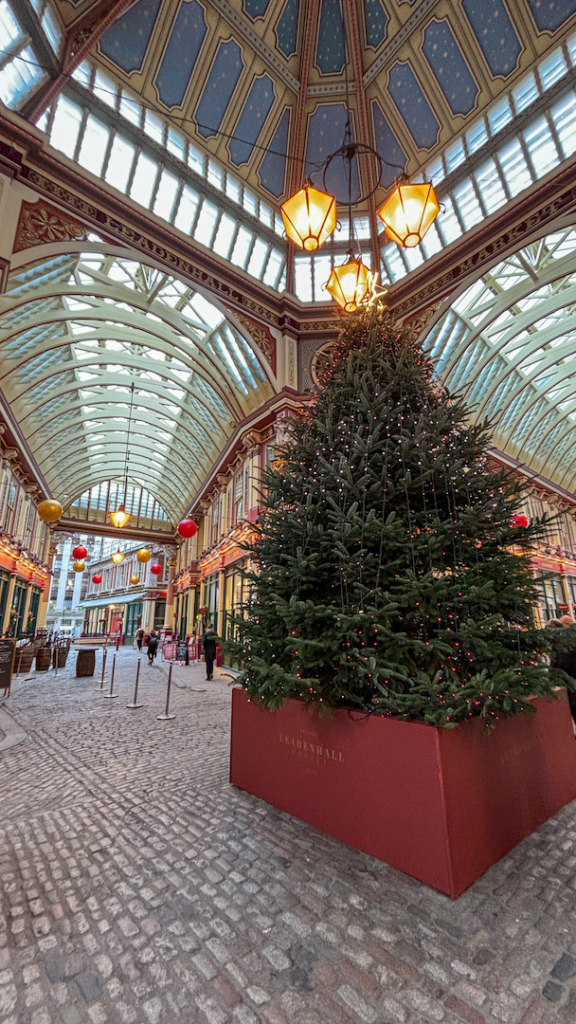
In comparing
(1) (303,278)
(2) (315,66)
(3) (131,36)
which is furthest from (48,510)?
(2) (315,66)

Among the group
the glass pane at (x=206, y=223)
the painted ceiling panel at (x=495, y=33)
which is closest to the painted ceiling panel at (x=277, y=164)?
the glass pane at (x=206, y=223)

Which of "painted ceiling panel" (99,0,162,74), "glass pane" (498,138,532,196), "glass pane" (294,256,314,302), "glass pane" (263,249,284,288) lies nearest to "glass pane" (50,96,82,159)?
"painted ceiling panel" (99,0,162,74)

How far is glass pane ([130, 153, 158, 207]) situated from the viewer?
1092cm

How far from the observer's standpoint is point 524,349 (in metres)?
17.3

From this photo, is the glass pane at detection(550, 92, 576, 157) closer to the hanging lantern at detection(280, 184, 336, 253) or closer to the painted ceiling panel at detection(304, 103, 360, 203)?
the painted ceiling panel at detection(304, 103, 360, 203)

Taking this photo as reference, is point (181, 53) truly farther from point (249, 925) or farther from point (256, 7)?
point (249, 925)

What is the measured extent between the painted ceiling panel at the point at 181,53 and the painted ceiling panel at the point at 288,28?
2.41 metres

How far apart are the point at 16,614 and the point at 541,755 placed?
22612 millimetres

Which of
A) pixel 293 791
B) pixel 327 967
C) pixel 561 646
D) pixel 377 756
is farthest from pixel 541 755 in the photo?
pixel 327 967

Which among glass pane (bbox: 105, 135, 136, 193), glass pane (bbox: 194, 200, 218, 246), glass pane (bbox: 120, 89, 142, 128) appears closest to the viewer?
glass pane (bbox: 120, 89, 142, 128)

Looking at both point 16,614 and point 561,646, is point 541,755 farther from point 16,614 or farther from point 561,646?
point 16,614

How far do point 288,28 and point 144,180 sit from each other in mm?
5983

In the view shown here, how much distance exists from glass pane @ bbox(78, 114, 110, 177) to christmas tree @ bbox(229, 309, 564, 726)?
10470mm

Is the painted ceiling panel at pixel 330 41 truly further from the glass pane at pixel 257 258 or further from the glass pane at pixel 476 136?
the glass pane at pixel 257 258
